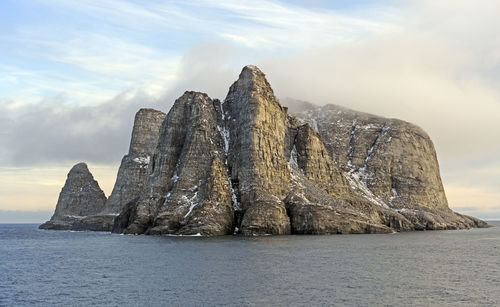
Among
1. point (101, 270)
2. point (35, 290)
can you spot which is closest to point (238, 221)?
point (101, 270)

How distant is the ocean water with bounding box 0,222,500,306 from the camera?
53.0m

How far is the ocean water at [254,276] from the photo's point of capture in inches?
2088

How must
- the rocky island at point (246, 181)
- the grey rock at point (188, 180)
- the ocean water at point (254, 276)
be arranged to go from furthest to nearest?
1. the rocky island at point (246, 181)
2. the grey rock at point (188, 180)
3. the ocean water at point (254, 276)

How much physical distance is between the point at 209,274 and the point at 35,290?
22.3m

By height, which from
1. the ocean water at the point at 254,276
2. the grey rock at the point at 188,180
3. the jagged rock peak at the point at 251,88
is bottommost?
the ocean water at the point at 254,276

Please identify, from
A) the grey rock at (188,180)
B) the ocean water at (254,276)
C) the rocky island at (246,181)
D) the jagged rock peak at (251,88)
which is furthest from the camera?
the jagged rock peak at (251,88)

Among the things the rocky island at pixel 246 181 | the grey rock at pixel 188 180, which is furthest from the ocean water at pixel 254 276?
the rocky island at pixel 246 181

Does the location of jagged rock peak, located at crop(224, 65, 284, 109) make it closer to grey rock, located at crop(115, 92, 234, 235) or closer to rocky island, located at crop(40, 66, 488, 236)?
rocky island, located at crop(40, 66, 488, 236)

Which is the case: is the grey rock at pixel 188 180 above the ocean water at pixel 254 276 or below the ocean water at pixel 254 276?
above

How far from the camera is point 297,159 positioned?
189875 millimetres

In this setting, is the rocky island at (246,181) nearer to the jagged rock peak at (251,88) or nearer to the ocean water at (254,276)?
the jagged rock peak at (251,88)

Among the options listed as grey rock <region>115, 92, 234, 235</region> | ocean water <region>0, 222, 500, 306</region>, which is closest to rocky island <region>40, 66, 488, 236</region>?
grey rock <region>115, 92, 234, 235</region>

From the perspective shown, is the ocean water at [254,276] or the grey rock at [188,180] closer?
the ocean water at [254,276]

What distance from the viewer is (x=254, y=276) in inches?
2630
